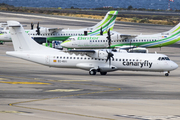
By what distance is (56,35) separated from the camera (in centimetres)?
7531

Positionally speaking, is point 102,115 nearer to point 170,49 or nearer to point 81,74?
point 81,74

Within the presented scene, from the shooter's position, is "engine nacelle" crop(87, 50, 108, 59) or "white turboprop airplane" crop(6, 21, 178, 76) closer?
"white turboprop airplane" crop(6, 21, 178, 76)

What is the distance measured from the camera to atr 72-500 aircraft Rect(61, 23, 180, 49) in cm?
6431

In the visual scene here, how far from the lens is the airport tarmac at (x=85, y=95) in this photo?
878 inches

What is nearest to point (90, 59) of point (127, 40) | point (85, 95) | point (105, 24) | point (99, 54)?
point (99, 54)

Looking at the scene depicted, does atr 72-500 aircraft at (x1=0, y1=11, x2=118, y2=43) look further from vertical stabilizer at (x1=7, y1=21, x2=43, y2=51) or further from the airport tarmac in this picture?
vertical stabilizer at (x1=7, y1=21, x2=43, y2=51)

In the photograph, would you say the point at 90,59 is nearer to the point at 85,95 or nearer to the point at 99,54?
the point at 99,54

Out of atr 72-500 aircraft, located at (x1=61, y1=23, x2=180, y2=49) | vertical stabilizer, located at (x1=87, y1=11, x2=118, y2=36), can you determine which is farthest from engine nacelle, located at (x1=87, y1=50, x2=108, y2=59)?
vertical stabilizer, located at (x1=87, y1=11, x2=118, y2=36)

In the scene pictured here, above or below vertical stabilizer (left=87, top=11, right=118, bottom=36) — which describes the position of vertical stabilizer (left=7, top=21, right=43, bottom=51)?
below

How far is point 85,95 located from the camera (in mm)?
29125

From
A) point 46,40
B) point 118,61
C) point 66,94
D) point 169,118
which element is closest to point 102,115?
point 169,118

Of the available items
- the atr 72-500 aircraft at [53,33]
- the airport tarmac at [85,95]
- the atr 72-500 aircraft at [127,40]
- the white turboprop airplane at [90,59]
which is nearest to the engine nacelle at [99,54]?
the white turboprop airplane at [90,59]

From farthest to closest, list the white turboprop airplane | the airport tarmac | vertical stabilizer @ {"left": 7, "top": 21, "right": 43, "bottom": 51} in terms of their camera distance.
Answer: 1. vertical stabilizer @ {"left": 7, "top": 21, "right": 43, "bottom": 51}
2. the white turboprop airplane
3. the airport tarmac

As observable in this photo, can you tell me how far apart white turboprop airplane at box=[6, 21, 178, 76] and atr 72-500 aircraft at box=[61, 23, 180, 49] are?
22.0m
